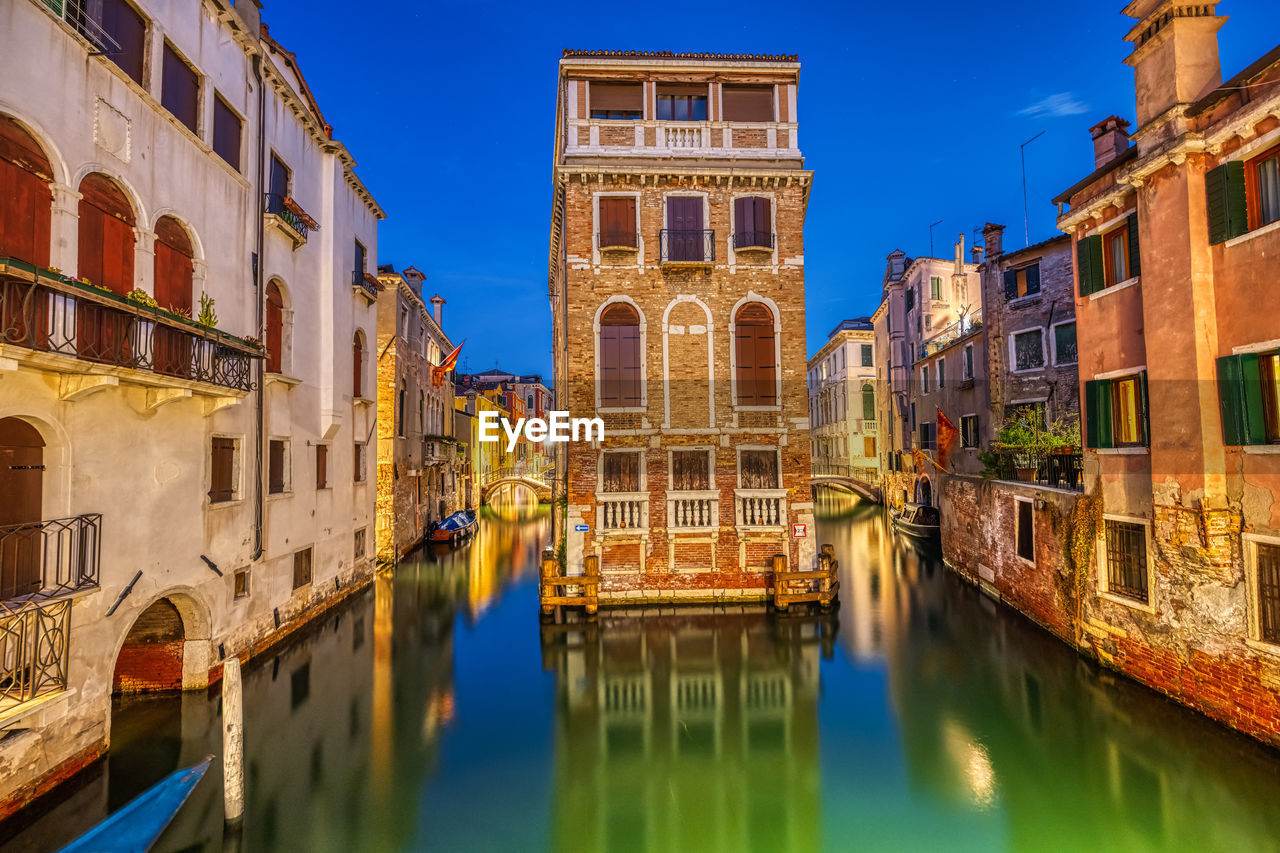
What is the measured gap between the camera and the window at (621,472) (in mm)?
17156

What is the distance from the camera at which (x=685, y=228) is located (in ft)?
57.4

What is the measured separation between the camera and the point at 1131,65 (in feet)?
35.9

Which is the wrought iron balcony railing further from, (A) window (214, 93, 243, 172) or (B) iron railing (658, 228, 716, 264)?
(A) window (214, 93, 243, 172)

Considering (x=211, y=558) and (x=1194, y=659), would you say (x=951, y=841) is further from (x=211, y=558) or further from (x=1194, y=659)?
(x=211, y=558)

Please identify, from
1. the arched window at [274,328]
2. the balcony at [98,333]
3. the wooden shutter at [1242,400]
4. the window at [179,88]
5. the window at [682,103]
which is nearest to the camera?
the balcony at [98,333]

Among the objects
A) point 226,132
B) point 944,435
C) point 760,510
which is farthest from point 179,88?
point 944,435

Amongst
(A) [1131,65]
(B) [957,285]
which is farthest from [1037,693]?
(B) [957,285]

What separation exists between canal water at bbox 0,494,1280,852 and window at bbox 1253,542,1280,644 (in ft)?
5.73

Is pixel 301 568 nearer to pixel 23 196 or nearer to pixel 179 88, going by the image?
pixel 23 196

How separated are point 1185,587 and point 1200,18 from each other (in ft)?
30.3

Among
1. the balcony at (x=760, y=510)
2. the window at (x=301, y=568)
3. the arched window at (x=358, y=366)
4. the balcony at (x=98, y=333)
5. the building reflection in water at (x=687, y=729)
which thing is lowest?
the building reflection in water at (x=687, y=729)

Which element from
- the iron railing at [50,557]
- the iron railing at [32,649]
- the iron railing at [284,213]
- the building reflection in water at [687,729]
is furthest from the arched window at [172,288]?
the building reflection in water at [687,729]

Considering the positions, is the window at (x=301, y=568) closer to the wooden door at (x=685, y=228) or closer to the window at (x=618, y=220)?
the window at (x=618, y=220)

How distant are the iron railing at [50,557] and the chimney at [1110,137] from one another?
19223 millimetres
